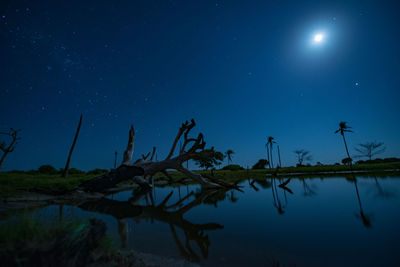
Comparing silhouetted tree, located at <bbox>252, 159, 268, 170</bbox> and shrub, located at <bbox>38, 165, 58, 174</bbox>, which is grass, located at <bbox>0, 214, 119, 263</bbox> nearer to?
shrub, located at <bbox>38, 165, 58, 174</bbox>

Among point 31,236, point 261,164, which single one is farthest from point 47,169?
point 261,164

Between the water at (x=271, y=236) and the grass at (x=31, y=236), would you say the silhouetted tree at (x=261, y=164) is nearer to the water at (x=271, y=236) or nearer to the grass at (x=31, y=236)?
the water at (x=271, y=236)

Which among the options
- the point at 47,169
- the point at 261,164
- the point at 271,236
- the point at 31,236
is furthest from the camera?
the point at 261,164

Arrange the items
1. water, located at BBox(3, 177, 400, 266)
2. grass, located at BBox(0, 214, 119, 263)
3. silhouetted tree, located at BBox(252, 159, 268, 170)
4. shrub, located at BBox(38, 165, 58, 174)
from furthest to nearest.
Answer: silhouetted tree, located at BBox(252, 159, 268, 170) → shrub, located at BBox(38, 165, 58, 174) → water, located at BBox(3, 177, 400, 266) → grass, located at BBox(0, 214, 119, 263)

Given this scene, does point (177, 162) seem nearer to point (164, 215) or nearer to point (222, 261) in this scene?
point (164, 215)

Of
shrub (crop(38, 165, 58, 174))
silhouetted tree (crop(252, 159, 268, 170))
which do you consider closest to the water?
shrub (crop(38, 165, 58, 174))

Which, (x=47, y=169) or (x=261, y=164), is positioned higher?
(x=261, y=164)

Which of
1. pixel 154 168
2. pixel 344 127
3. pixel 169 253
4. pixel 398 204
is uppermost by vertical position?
pixel 344 127

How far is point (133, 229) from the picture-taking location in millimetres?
4293

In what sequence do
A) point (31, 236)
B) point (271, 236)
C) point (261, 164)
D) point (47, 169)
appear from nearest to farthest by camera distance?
point (31, 236) < point (271, 236) < point (47, 169) < point (261, 164)

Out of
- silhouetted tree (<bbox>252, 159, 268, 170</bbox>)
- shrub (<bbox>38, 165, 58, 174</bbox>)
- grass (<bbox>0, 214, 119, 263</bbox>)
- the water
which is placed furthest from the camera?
silhouetted tree (<bbox>252, 159, 268, 170</bbox>)

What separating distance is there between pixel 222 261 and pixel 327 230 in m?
3.19

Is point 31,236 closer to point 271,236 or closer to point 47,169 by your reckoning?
point 271,236

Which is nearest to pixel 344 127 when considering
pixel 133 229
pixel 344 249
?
pixel 344 249
